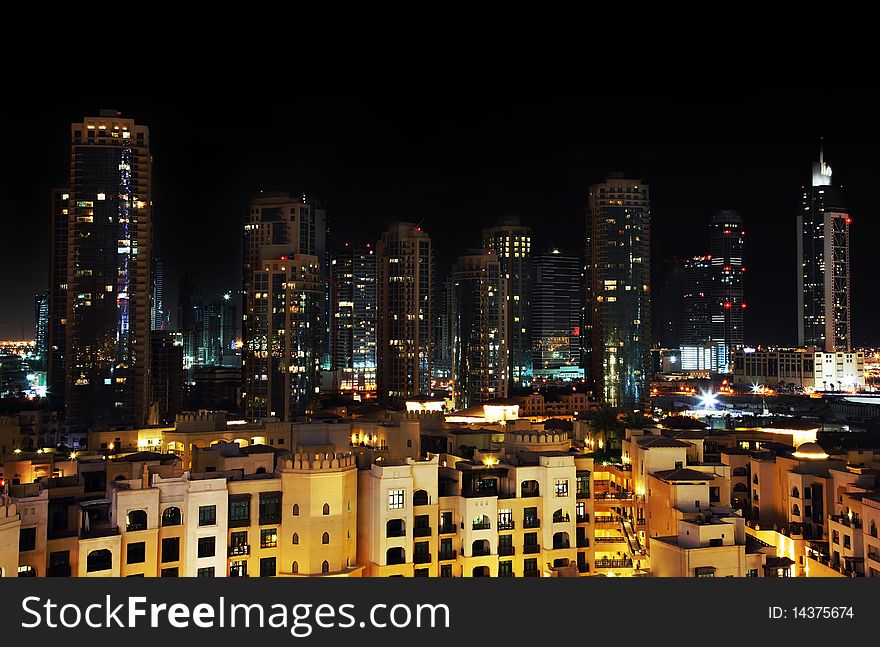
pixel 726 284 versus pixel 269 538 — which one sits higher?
pixel 726 284

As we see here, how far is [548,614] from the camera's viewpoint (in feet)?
12.8

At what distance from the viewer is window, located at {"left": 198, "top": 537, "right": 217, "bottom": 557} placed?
33.0 feet

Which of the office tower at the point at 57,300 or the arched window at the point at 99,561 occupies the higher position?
the office tower at the point at 57,300

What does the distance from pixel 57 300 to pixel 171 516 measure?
28.8 metres

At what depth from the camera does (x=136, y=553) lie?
31.5 feet

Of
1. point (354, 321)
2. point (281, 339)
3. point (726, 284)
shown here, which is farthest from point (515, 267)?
point (726, 284)

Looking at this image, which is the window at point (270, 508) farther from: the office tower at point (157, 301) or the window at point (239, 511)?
the office tower at point (157, 301)

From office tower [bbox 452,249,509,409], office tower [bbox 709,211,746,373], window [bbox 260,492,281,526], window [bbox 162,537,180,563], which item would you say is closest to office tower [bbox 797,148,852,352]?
office tower [bbox 709,211,746,373]

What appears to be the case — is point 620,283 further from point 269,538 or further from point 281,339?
point 269,538

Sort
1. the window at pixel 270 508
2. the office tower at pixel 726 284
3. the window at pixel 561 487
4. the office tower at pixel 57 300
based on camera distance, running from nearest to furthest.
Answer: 1. the window at pixel 270 508
2. the window at pixel 561 487
3. the office tower at pixel 57 300
4. the office tower at pixel 726 284

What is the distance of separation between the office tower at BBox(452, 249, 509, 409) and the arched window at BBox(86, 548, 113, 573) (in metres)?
32.0

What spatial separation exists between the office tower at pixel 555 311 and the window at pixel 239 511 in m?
65.5

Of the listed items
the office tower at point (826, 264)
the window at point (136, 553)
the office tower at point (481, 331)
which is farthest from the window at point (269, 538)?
the office tower at point (826, 264)

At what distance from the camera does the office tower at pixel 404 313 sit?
40875 millimetres
